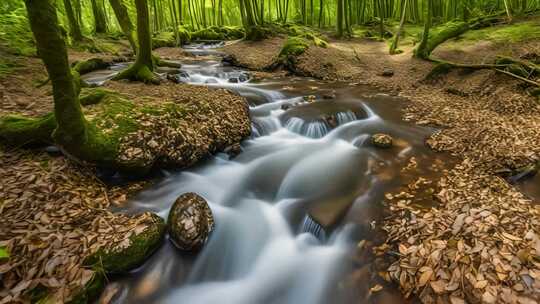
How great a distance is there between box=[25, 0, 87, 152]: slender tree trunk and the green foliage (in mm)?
6600

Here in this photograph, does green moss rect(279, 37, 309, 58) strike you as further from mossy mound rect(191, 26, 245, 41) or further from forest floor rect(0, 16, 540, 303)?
mossy mound rect(191, 26, 245, 41)

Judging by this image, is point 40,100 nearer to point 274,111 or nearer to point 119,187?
point 119,187

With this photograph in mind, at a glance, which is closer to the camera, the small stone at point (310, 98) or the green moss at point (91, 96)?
the green moss at point (91, 96)

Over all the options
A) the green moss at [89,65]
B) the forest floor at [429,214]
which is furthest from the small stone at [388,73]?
the green moss at [89,65]

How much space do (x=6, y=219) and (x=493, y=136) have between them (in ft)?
27.9

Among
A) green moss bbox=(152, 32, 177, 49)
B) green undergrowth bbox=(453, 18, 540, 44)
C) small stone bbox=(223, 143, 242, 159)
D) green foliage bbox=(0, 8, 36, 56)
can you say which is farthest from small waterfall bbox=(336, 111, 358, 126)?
green moss bbox=(152, 32, 177, 49)

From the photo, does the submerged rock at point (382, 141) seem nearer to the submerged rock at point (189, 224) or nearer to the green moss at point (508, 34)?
the submerged rock at point (189, 224)

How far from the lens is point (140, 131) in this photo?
5160 millimetres

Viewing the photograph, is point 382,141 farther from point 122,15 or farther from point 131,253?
point 122,15

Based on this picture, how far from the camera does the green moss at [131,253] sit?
343 centimetres

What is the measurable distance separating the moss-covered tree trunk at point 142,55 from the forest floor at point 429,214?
43.7 inches

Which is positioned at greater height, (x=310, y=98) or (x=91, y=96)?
(x=91, y=96)

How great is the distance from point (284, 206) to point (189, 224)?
5.88 feet

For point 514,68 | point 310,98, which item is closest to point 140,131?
point 310,98
